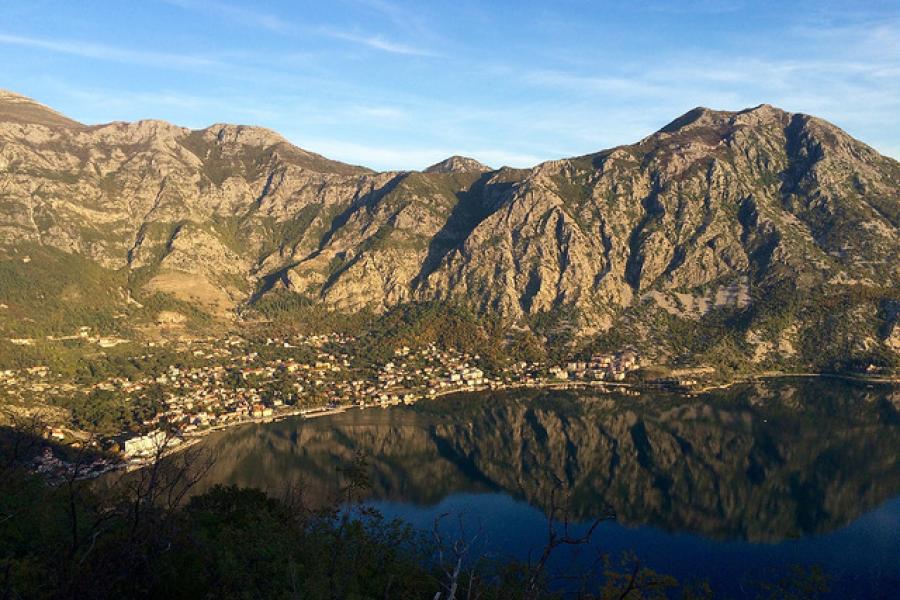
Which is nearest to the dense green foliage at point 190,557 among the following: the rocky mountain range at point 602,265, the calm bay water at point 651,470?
the calm bay water at point 651,470

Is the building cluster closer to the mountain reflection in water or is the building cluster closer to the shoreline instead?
the shoreline

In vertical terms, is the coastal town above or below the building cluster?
below

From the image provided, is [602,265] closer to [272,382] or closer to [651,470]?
[272,382]

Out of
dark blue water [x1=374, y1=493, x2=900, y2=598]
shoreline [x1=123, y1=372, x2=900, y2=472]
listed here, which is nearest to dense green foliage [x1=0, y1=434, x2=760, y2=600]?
dark blue water [x1=374, y1=493, x2=900, y2=598]

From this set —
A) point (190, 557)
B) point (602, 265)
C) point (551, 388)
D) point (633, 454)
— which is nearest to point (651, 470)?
point (633, 454)

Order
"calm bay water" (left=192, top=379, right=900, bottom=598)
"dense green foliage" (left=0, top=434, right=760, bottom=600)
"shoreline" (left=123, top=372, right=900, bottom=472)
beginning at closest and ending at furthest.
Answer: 1. "dense green foliage" (left=0, top=434, right=760, bottom=600)
2. "calm bay water" (left=192, top=379, right=900, bottom=598)
3. "shoreline" (left=123, top=372, right=900, bottom=472)

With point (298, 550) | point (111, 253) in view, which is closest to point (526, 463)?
point (298, 550)
